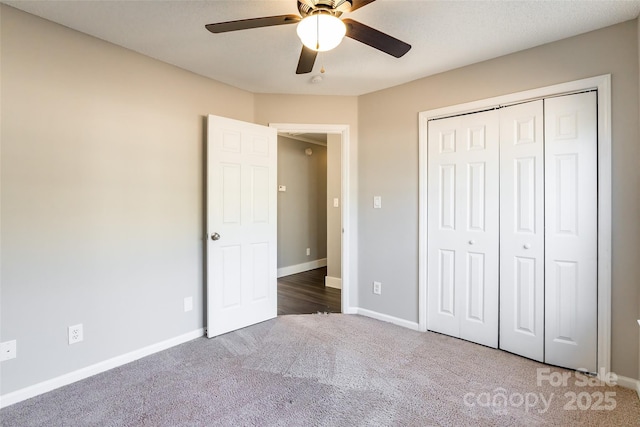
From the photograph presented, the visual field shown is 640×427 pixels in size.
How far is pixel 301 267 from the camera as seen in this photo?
561 centimetres

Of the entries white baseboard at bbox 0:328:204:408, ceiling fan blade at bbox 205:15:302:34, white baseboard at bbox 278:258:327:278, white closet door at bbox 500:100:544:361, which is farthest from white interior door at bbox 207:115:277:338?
white closet door at bbox 500:100:544:361

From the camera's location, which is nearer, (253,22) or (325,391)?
(253,22)

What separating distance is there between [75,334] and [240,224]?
4.74 ft

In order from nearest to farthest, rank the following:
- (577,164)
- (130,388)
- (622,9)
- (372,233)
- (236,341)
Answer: (622,9) → (130,388) → (577,164) → (236,341) → (372,233)

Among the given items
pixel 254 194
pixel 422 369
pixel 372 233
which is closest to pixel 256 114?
pixel 254 194

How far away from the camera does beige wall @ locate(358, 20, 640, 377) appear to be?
2.07m

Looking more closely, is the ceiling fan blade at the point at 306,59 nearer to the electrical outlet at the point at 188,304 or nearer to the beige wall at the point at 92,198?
the beige wall at the point at 92,198

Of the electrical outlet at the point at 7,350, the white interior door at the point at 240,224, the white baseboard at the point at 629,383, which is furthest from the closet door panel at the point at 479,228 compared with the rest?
the electrical outlet at the point at 7,350

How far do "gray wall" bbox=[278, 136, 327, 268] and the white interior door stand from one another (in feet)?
6.33

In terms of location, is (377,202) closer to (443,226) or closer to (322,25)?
(443,226)

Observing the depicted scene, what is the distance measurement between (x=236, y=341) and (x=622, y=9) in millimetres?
3529

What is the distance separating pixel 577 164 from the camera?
2238 millimetres

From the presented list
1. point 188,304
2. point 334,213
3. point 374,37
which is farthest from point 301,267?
point 374,37

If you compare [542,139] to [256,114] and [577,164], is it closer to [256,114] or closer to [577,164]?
[577,164]
